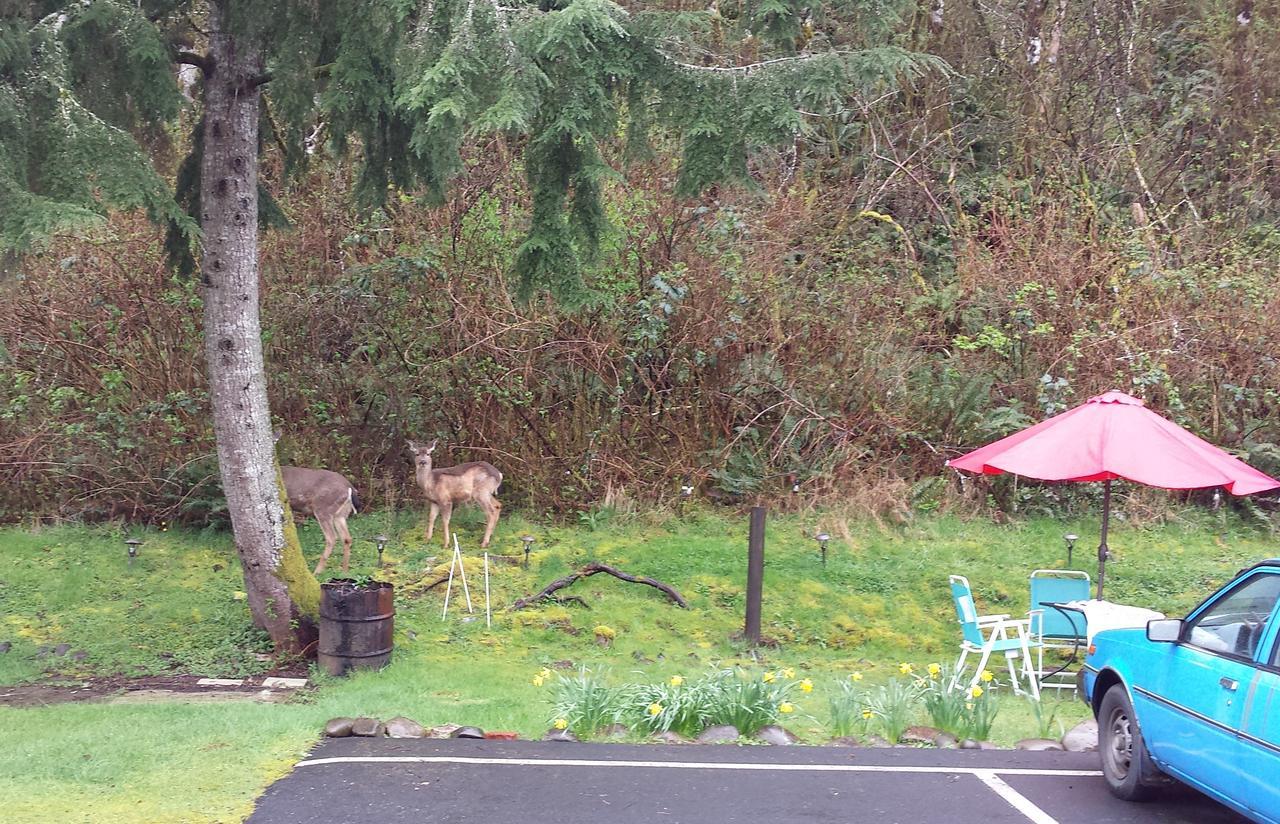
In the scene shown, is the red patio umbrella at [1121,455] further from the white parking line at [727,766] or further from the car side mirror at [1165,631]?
the car side mirror at [1165,631]

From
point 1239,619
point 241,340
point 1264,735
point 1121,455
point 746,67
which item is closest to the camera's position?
point 1264,735

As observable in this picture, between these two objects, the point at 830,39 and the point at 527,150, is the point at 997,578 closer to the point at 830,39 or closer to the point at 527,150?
the point at 527,150

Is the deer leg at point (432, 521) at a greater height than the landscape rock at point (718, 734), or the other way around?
→ the deer leg at point (432, 521)

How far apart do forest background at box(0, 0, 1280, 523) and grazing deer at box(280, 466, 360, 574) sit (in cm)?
161

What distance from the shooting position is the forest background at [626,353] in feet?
50.1

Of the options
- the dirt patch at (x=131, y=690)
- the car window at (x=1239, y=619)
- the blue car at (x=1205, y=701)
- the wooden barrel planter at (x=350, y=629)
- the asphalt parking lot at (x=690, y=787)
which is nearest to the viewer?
the blue car at (x=1205, y=701)

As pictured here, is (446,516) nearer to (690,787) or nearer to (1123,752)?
(690,787)

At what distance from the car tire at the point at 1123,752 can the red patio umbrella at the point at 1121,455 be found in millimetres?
3463

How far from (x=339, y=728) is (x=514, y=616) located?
428 centimetres

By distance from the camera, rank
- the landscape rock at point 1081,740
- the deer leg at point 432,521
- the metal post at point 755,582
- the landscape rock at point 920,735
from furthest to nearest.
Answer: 1. the deer leg at point 432,521
2. the metal post at point 755,582
3. the landscape rock at point 920,735
4. the landscape rock at point 1081,740

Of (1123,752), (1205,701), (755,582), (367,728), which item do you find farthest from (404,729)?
(1205,701)

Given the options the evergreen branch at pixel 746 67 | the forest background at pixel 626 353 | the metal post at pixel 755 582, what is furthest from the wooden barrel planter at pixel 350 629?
the evergreen branch at pixel 746 67

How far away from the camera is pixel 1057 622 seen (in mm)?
10875

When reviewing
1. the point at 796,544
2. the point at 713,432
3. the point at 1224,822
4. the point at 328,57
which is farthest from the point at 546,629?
the point at 1224,822
